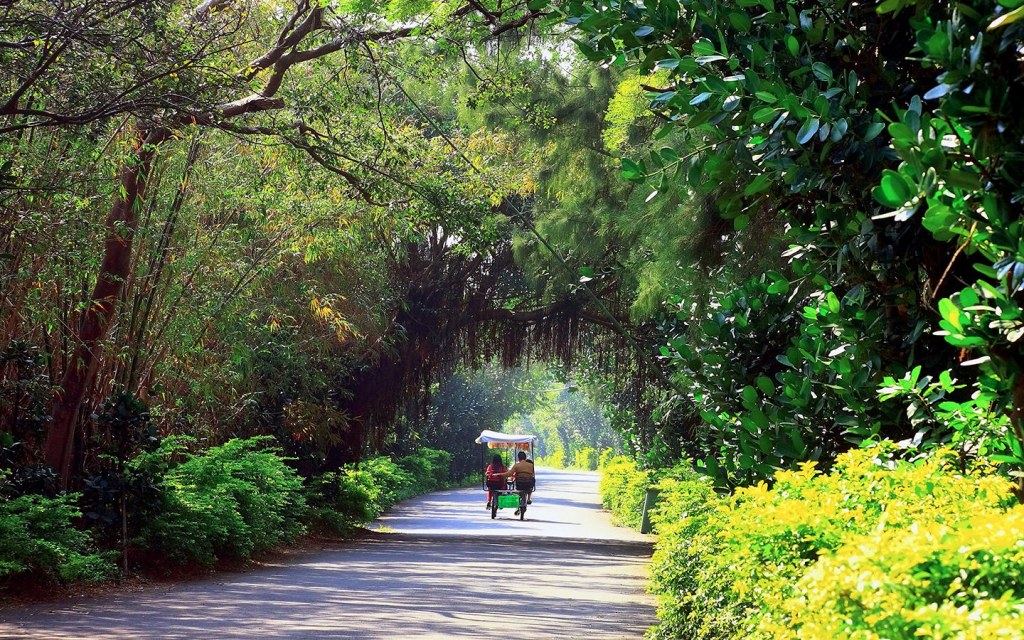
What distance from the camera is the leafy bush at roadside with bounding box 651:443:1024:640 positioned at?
3014 millimetres

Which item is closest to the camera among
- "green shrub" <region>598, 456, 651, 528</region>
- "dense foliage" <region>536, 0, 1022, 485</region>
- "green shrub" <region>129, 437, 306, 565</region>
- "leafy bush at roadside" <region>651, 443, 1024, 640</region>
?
"leafy bush at roadside" <region>651, 443, 1024, 640</region>

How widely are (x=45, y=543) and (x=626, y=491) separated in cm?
2028

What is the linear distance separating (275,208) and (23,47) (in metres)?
6.23

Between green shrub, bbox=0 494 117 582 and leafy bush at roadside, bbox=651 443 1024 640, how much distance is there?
633 cm

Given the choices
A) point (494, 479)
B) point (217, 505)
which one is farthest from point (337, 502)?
point (494, 479)

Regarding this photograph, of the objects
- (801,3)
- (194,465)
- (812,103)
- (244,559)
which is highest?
(801,3)

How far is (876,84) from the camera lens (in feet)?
18.6

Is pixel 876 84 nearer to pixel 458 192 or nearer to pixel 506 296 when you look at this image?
pixel 458 192

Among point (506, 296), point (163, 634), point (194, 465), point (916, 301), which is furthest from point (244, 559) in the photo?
point (916, 301)

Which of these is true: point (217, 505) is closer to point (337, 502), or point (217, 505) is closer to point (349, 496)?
point (337, 502)

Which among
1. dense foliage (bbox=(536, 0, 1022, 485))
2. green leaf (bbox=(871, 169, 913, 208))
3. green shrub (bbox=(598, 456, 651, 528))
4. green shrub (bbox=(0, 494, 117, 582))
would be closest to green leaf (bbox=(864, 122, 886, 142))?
dense foliage (bbox=(536, 0, 1022, 485))

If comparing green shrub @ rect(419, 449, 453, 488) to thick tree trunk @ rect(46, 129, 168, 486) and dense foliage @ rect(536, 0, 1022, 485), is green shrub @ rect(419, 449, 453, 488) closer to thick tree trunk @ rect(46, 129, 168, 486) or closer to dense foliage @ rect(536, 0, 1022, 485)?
thick tree trunk @ rect(46, 129, 168, 486)

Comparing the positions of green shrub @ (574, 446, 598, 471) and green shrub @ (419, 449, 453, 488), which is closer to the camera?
green shrub @ (419, 449, 453, 488)

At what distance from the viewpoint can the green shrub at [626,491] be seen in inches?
1054
